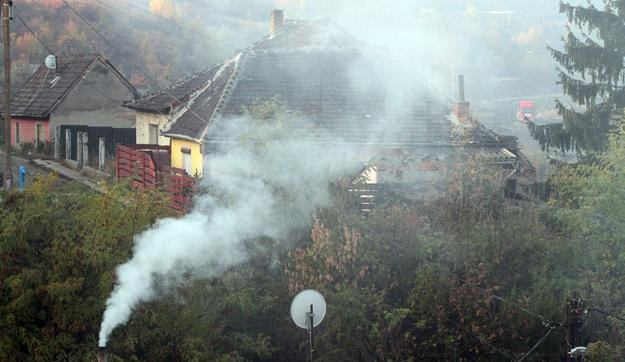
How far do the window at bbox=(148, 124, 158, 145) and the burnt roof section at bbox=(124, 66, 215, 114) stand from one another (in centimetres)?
57

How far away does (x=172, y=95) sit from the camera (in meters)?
23.1

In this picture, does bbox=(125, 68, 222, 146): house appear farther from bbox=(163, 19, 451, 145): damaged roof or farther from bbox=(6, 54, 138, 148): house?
bbox=(6, 54, 138, 148): house

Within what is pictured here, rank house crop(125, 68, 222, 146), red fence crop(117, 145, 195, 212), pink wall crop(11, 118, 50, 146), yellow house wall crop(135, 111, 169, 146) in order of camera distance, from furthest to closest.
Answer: pink wall crop(11, 118, 50, 146) → yellow house wall crop(135, 111, 169, 146) → house crop(125, 68, 222, 146) → red fence crop(117, 145, 195, 212)

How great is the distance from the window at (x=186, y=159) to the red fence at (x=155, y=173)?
0.50 m

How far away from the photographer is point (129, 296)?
401 inches

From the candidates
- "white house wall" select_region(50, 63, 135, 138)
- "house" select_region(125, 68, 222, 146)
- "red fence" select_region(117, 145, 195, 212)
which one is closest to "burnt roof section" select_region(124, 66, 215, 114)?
"house" select_region(125, 68, 222, 146)

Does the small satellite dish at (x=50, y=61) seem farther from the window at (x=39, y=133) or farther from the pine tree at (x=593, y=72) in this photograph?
the pine tree at (x=593, y=72)

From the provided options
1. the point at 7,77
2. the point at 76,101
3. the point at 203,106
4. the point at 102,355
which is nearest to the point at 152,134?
the point at 203,106

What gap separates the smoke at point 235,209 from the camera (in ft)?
34.8

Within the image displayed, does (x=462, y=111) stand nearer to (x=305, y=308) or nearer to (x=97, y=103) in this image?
(x=305, y=308)

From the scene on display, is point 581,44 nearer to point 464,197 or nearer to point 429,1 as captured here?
point 464,197

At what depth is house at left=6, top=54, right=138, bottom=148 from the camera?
3089cm

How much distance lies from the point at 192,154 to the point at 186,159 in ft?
1.83

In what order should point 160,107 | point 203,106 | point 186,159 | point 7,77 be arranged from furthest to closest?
point 160,107, point 203,106, point 186,159, point 7,77
